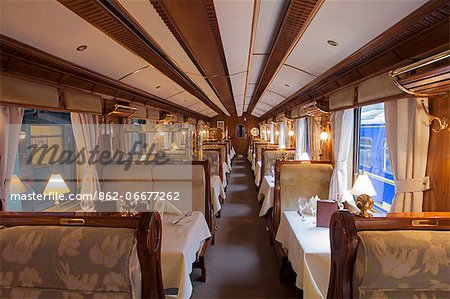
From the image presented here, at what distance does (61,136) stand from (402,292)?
4176mm

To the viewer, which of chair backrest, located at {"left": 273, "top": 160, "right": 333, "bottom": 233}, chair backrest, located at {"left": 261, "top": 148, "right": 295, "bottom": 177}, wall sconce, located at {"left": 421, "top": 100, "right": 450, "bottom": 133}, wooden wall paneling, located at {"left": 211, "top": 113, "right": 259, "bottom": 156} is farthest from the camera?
wooden wall paneling, located at {"left": 211, "top": 113, "right": 259, "bottom": 156}

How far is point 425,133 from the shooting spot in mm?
2133

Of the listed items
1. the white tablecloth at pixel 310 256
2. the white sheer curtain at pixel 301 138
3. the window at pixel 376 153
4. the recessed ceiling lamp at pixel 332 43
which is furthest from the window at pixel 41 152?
the white sheer curtain at pixel 301 138

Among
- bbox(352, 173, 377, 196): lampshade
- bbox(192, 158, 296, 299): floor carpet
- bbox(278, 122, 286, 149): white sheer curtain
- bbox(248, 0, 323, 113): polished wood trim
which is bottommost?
bbox(192, 158, 296, 299): floor carpet

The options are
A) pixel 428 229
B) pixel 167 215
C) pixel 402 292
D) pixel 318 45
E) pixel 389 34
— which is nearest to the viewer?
pixel 402 292

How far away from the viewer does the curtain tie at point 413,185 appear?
6.96 ft

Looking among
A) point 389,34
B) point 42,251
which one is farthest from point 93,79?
point 389,34

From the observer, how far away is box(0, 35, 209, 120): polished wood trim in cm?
210

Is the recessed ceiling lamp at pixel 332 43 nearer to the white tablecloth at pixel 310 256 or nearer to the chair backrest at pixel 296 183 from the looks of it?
the white tablecloth at pixel 310 256

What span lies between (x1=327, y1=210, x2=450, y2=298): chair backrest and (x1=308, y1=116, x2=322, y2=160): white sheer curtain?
397 centimetres

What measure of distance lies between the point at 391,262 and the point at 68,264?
5.38ft

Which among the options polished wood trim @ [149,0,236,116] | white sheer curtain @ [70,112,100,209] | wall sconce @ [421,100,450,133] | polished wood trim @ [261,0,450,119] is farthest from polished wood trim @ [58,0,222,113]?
wall sconce @ [421,100,450,133]

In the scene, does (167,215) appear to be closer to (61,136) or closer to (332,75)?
(61,136)

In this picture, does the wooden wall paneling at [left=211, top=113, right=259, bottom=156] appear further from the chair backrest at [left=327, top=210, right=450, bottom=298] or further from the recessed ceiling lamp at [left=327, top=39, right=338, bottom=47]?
the chair backrest at [left=327, top=210, right=450, bottom=298]
